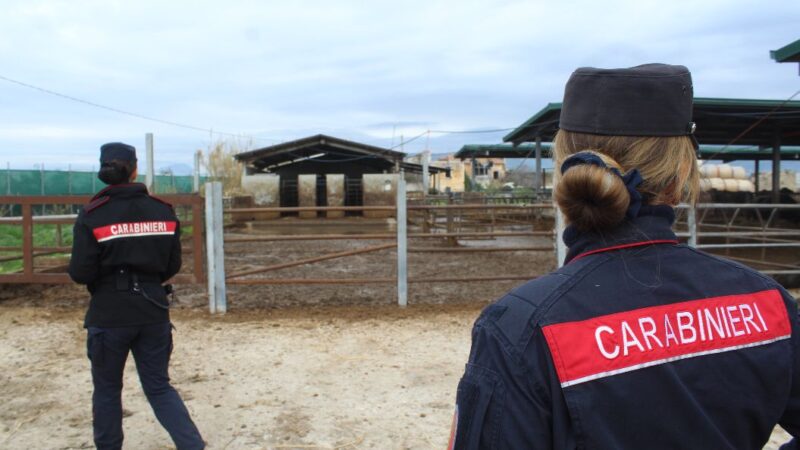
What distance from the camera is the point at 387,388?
4008mm

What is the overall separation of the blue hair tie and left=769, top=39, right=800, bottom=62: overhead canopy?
851 centimetres

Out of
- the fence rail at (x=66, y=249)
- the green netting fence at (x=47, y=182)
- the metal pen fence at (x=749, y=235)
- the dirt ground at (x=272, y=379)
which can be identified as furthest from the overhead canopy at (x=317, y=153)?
the dirt ground at (x=272, y=379)

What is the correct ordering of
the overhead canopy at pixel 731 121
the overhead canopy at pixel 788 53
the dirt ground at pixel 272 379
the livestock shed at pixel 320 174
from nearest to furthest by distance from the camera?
the dirt ground at pixel 272 379 < the overhead canopy at pixel 788 53 < the overhead canopy at pixel 731 121 < the livestock shed at pixel 320 174

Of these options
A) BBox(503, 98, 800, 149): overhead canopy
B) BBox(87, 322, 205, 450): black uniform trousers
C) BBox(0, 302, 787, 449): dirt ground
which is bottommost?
BBox(0, 302, 787, 449): dirt ground

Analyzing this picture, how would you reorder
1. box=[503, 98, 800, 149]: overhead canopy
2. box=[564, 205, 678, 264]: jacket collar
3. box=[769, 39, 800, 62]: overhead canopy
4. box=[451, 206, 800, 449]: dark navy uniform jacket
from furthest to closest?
1. box=[503, 98, 800, 149]: overhead canopy
2. box=[769, 39, 800, 62]: overhead canopy
3. box=[564, 205, 678, 264]: jacket collar
4. box=[451, 206, 800, 449]: dark navy uniform jacket

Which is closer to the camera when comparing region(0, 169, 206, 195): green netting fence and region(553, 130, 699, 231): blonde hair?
region(553, 130, 699, 231): blonde hair

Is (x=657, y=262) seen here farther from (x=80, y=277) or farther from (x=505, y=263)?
(x=505, y=263)

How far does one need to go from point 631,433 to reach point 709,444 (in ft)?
0.48

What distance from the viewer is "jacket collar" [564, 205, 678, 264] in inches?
37.7

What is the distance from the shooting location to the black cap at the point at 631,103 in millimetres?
979

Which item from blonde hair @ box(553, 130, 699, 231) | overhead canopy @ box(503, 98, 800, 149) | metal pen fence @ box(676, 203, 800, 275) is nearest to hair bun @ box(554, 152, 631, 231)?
blonde hair @ box(553, 130, 699, 231)

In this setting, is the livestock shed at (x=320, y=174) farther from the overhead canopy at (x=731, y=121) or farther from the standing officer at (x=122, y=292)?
the standing officer at (x=122, y=292)

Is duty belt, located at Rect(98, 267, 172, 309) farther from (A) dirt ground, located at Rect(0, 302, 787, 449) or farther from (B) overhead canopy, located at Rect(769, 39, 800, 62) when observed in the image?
(B) overhead canopy, located at Rect(769, 39, 800, 62)

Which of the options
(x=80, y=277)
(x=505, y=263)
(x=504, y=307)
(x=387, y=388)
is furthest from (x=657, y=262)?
(x=505, y=263)
